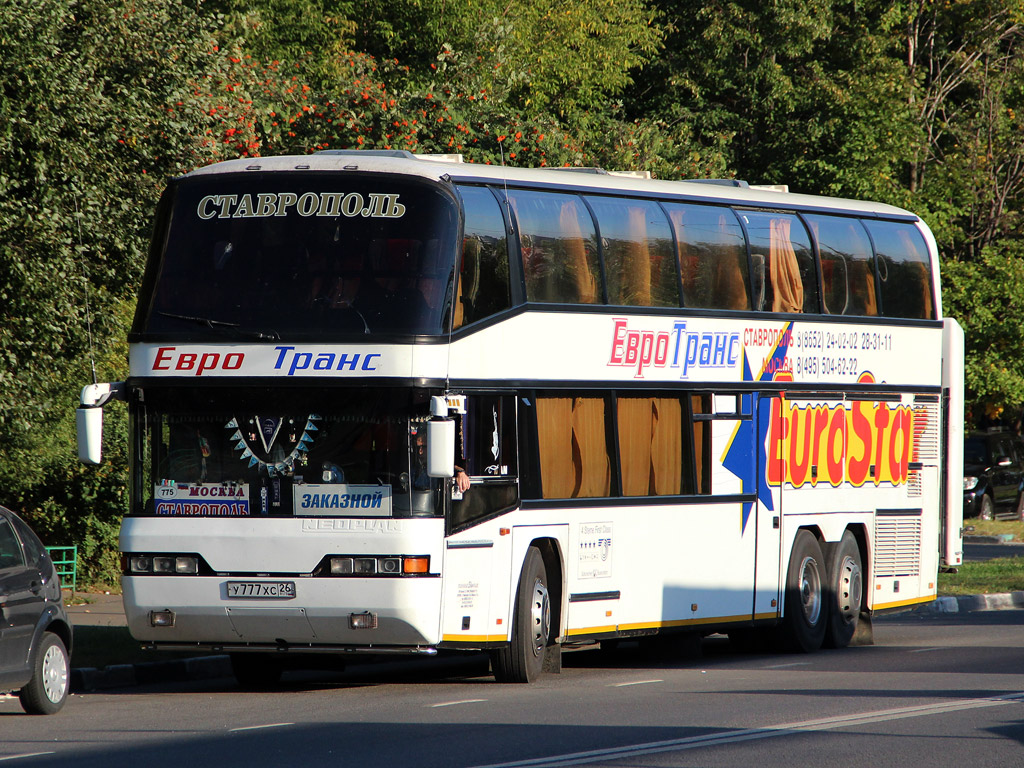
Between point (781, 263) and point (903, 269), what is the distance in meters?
2.18

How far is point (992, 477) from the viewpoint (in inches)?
1462

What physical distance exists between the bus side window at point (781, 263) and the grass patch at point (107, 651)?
6406 millimetres

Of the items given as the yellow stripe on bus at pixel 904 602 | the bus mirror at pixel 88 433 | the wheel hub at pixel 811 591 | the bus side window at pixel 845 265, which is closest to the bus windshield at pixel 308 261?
the bus mirror at pixel 88 433

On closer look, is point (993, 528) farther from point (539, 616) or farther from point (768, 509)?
point (539, 616)

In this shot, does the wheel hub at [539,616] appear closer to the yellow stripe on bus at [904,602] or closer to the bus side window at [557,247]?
the bus side window at [557,247]

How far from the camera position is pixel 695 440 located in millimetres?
15328

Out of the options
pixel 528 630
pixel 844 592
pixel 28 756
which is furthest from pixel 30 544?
pixel 844 592

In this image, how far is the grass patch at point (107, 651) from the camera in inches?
567

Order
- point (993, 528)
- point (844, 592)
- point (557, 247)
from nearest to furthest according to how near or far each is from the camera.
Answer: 1. point (557, 247)
2. point (844, 592)
3. point (993, 528)

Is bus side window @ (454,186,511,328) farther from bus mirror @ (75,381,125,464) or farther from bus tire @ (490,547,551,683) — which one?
bus mirror @ (75,381,125,464)

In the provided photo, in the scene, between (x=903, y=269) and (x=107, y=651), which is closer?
(x=107, y=651)

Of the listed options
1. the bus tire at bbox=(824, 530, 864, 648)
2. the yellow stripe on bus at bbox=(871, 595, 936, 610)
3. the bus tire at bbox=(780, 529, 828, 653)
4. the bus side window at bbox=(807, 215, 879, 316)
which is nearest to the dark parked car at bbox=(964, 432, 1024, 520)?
the yellow stripe on bus at bbox=(871, 595, 936, 610)

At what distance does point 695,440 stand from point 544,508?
7.67ft

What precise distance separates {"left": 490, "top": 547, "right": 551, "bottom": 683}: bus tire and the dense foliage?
6.16 m
